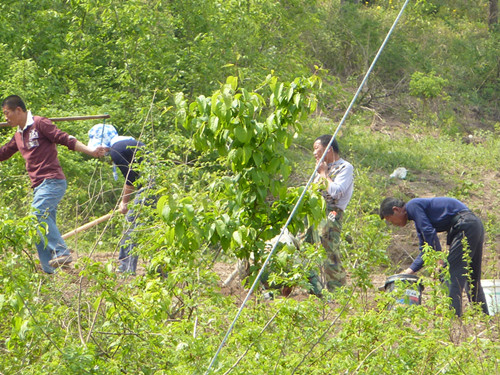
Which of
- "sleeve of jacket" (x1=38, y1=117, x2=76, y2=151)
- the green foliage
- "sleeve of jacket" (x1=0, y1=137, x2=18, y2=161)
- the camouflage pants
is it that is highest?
"sleeve of jacket" (x1=38, y1=117, x2=76, y2=151)

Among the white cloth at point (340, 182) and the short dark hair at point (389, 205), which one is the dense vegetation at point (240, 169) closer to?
the white cloth at point (340, 182)

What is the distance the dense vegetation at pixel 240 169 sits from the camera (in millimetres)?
4074

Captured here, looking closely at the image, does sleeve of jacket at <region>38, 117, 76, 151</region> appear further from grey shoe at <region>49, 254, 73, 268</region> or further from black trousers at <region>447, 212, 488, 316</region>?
black trousers at <region>447, 212, 488, 316</region>

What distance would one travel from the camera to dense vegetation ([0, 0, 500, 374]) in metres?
4.07

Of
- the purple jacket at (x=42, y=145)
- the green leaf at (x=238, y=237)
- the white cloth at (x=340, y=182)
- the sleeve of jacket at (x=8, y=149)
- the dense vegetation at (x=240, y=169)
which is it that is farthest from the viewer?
the sleeve of jacket at (x=8, y=149)

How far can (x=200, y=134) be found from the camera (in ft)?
14.8

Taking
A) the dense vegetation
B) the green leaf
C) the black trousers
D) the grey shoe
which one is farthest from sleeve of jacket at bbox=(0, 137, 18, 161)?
the black trousers

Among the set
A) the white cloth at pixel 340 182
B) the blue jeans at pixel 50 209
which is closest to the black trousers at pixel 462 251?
the white cloth at pixel 340 182

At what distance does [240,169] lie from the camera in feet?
15.0

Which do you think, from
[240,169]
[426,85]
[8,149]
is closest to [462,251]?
[240,169]

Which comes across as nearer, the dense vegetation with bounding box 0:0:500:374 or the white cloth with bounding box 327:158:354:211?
the dense vegetation with bounding box 0:0:500:374

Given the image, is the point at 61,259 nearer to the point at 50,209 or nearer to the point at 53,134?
the point at 50,209

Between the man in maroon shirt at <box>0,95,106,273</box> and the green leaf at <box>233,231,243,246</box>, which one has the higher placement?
the green leaf at <box>233,231,243,246</box>

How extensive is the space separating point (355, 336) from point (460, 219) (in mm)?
2305
